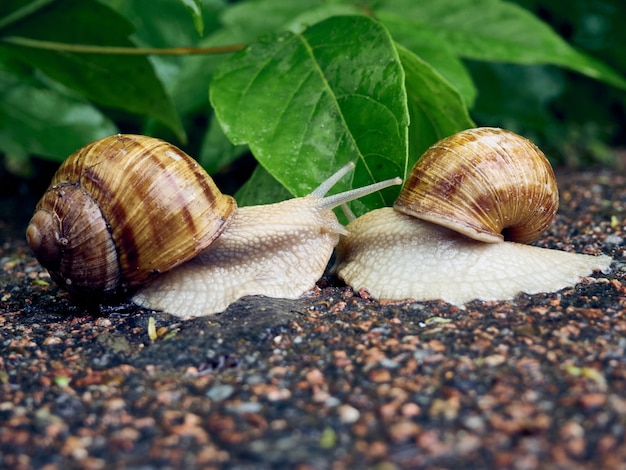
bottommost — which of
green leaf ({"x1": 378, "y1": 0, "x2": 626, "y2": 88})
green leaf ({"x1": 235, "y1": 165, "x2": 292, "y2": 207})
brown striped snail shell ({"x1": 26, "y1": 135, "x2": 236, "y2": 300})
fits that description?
green leaf ({"x1": 235, "y1": 165, "x2": 292, "y2": 207})

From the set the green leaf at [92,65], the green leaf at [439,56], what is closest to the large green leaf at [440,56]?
the green leaf at [439,56]

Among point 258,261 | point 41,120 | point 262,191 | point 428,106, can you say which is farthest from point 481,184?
point 41,120

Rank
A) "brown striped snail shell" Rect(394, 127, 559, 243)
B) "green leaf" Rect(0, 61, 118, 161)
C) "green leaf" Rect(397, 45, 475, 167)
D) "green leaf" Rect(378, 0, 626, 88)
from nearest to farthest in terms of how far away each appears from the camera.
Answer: "brown striped snail shell" Rect(394, 127, 559, 243) → "green leaf" Rect(397, 45, 475, 167) → "green leaf" Rect(378, 0, 626, 88) → "green leaf" Rect(0, 61, 118, 161)

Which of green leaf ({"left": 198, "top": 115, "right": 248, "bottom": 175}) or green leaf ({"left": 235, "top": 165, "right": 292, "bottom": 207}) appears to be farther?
green leaf ({"left": 198, "top": 115, "right": 248, "bottom": 175})

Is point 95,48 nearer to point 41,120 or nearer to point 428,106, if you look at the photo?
point 41,120

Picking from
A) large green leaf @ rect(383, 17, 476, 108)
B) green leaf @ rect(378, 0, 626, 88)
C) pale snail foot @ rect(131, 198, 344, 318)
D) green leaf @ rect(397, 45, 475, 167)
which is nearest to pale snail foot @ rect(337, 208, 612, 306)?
pale snail foot @ rect(131, 198, 344, 318)

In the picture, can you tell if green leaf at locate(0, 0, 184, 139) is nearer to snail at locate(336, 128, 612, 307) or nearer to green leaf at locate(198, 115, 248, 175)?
green leaf at locate(198, 115, 248, 175)

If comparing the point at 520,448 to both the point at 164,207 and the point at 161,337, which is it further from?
the point at 164,207
